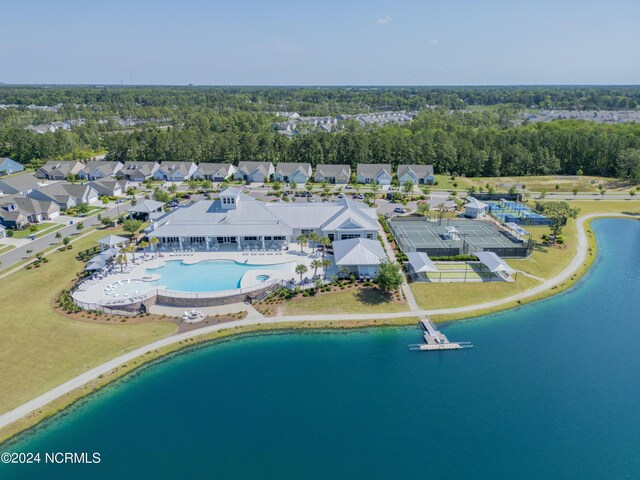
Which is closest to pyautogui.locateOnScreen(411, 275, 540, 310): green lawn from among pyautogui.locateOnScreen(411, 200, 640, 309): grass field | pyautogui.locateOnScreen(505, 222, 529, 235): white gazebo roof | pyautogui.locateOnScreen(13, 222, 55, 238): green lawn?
pyautogui.locateOnScreen(411, 200, 640, 309): grass field

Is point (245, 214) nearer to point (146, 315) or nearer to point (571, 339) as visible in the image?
point (146, 315)

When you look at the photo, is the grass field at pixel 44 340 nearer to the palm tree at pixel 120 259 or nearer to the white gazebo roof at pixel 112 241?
the palm tree at pixel 120 259

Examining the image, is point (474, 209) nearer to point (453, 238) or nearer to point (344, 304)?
point (453, 238)

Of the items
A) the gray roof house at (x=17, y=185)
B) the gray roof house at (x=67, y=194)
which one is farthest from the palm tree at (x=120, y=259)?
the gray roof house at (x=17, y=185)

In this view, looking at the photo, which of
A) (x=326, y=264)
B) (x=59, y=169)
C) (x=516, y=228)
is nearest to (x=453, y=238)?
(x=516, y=228)

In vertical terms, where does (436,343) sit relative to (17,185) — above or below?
below

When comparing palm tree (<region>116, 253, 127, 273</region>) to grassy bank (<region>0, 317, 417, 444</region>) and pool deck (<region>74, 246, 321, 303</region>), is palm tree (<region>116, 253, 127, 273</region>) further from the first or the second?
grassy bank (<region>0, 317, 417, 444</region>)
